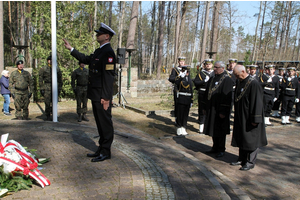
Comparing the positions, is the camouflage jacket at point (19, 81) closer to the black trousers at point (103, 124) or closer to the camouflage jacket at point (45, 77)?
the camouflage jacket at point (45, 77)

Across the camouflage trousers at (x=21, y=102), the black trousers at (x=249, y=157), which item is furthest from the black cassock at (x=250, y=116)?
the camouflage trousers at (x=21, y=102)

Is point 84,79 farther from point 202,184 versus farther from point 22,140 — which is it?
point 202,184

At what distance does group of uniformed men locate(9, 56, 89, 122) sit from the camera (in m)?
8.59

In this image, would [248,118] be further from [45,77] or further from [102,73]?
[45,77]

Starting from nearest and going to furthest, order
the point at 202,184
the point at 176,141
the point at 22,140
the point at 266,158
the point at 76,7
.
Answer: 1. the point at 202,184
2. the point at 22,140
3. the point at 266,158
4. the point at 176,141
5. the point at 76,7

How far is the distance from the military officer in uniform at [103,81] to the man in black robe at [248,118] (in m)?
2.61

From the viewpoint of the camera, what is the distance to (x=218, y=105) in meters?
6.12

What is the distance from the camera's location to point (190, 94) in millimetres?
7867

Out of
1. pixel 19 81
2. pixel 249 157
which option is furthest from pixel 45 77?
pixel 249 157

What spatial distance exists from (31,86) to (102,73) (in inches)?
212

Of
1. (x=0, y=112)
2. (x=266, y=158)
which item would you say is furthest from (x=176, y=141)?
(x=0, y=112)

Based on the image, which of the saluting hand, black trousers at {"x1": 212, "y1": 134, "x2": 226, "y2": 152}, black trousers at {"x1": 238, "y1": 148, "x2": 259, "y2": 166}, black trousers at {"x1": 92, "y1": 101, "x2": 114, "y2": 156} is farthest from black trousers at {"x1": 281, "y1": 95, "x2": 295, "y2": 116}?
the saluting hand

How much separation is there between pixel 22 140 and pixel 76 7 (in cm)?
1091

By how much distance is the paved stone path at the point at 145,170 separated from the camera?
365 cm
